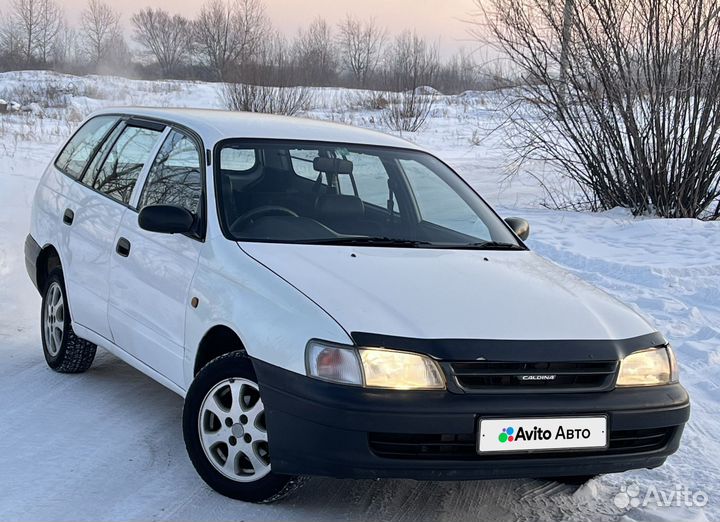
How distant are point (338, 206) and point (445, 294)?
40.9 inches

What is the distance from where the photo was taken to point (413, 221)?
451cm

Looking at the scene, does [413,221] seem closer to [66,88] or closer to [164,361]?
[164,361]

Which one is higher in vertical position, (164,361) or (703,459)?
(164,361)

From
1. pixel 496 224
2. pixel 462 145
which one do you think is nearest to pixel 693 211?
pixel 496 224

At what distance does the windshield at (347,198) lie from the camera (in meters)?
4.02

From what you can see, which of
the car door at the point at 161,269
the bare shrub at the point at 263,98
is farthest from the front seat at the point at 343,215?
the bare shrub at the point at 263,98

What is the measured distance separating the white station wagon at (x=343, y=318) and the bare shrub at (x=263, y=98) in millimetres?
16765

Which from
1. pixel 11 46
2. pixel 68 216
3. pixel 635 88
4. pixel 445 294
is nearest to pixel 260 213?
pixel 445 294

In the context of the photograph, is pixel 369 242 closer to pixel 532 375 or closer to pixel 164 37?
pixel 532 375

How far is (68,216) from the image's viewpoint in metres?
5.09

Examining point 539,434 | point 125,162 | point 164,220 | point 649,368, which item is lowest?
point 539,434

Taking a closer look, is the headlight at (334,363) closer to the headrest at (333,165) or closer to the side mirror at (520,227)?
the headrest at (333,165)

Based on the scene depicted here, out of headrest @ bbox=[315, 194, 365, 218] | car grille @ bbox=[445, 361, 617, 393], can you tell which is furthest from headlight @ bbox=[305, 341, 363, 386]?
headrest @ bbox=[315, 194, 365, 218]

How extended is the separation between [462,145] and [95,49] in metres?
57.5
